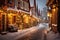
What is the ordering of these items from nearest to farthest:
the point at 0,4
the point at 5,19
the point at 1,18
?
the point at 0,4 < the point at 1,18 < the point at 5,19

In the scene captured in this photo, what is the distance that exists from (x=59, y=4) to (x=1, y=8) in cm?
711

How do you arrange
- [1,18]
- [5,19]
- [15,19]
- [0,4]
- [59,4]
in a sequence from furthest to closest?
[15,19], [5,19], [1,18], [0,4], [59,4]

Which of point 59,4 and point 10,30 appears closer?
point 59,4

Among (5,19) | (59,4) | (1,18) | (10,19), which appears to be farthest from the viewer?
(10,19)

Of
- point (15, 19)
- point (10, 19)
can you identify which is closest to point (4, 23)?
point (10, 19)

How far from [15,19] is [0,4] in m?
9.66

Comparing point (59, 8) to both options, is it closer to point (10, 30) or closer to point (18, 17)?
point (10, 30)

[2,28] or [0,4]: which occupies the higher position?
[0,4]

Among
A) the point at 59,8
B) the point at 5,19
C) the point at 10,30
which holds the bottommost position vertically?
the point at 10,30

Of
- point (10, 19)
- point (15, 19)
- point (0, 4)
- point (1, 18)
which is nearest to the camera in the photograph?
point (0, 4)

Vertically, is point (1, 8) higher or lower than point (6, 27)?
higher

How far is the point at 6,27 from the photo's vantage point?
22.7 metres

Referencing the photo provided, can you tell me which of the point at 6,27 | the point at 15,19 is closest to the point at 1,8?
the point at 6,27

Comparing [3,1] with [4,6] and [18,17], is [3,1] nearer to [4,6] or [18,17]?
[4,6]
